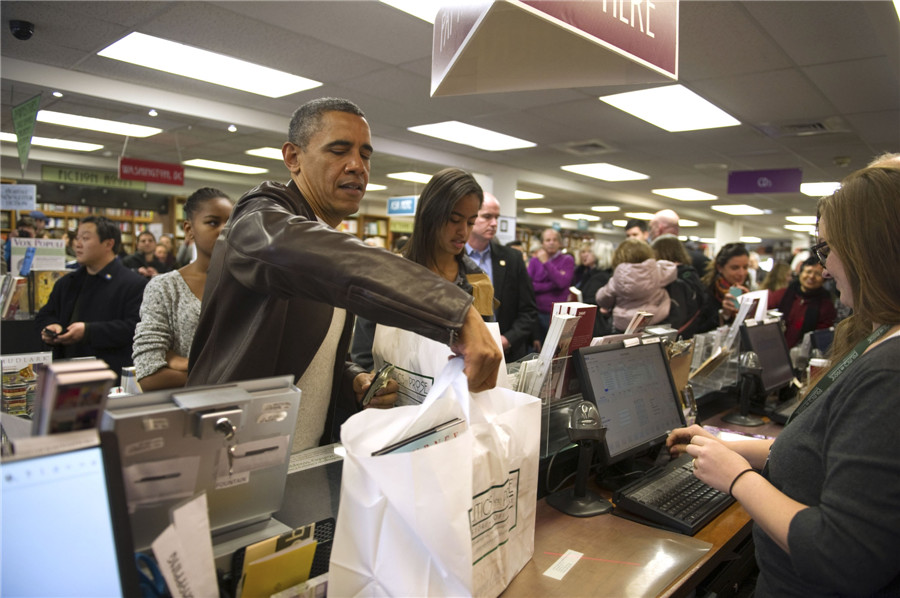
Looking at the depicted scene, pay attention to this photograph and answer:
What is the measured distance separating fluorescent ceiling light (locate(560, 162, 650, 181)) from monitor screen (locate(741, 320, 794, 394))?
6061 mm

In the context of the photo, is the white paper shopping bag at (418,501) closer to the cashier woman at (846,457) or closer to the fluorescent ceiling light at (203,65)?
the cashier woman at (846,457)

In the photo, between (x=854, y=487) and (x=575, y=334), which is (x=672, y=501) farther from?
(x=854, y=487)

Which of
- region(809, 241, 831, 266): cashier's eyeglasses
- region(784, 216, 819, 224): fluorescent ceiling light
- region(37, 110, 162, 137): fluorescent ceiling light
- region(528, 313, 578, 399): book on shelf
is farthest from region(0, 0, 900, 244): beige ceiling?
region(784, 216, 819, 224): fluorescent ceiling light

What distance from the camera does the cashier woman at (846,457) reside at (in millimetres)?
883

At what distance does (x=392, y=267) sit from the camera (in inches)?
32.4

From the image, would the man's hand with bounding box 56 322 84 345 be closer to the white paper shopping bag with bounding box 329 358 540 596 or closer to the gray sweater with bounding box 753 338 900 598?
the white paper shopping bag with bounding box 329 358 540 596

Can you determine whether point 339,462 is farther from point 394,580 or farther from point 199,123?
point 199,123

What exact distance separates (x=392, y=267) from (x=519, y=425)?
36cm

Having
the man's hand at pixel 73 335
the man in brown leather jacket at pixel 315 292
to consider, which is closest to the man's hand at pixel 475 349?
the man in brown leather jacket at pixel 315 292

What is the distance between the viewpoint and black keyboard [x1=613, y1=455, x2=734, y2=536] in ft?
4.36

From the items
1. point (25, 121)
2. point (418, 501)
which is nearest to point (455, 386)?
point (418, 501)

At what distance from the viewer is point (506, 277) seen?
3.47 m

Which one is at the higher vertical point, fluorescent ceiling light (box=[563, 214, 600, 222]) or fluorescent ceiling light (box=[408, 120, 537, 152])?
fluorescent ceiling light (box=[408, 120, 537, 152])

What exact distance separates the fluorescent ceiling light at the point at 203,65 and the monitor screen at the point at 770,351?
3.94 metres
